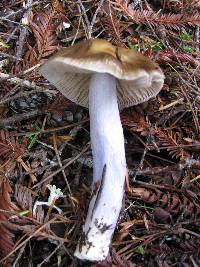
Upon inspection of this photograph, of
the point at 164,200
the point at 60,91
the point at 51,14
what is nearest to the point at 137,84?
the point at 60,91

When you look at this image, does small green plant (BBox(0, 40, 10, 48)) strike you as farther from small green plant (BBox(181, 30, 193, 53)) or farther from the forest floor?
small green plant (BBox(181, 30, 193, 53))

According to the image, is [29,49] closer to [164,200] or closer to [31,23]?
[31,23]

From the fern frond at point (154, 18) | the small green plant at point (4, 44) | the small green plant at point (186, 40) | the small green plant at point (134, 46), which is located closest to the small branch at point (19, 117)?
the small green plant at point (4, 44)

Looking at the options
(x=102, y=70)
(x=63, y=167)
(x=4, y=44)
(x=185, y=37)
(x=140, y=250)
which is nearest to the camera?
(x=102, y=70)

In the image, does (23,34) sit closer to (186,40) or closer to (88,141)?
(88,141)

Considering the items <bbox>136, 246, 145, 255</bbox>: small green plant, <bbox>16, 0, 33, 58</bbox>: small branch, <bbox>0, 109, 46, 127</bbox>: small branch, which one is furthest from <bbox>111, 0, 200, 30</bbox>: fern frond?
<bbox>136, 246, 145, 255</bbox>: small green plant

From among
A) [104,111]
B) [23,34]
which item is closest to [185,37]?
[104,111]

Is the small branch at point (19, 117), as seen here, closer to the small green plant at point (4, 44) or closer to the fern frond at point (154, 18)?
the small green plant at point (4, 44)
